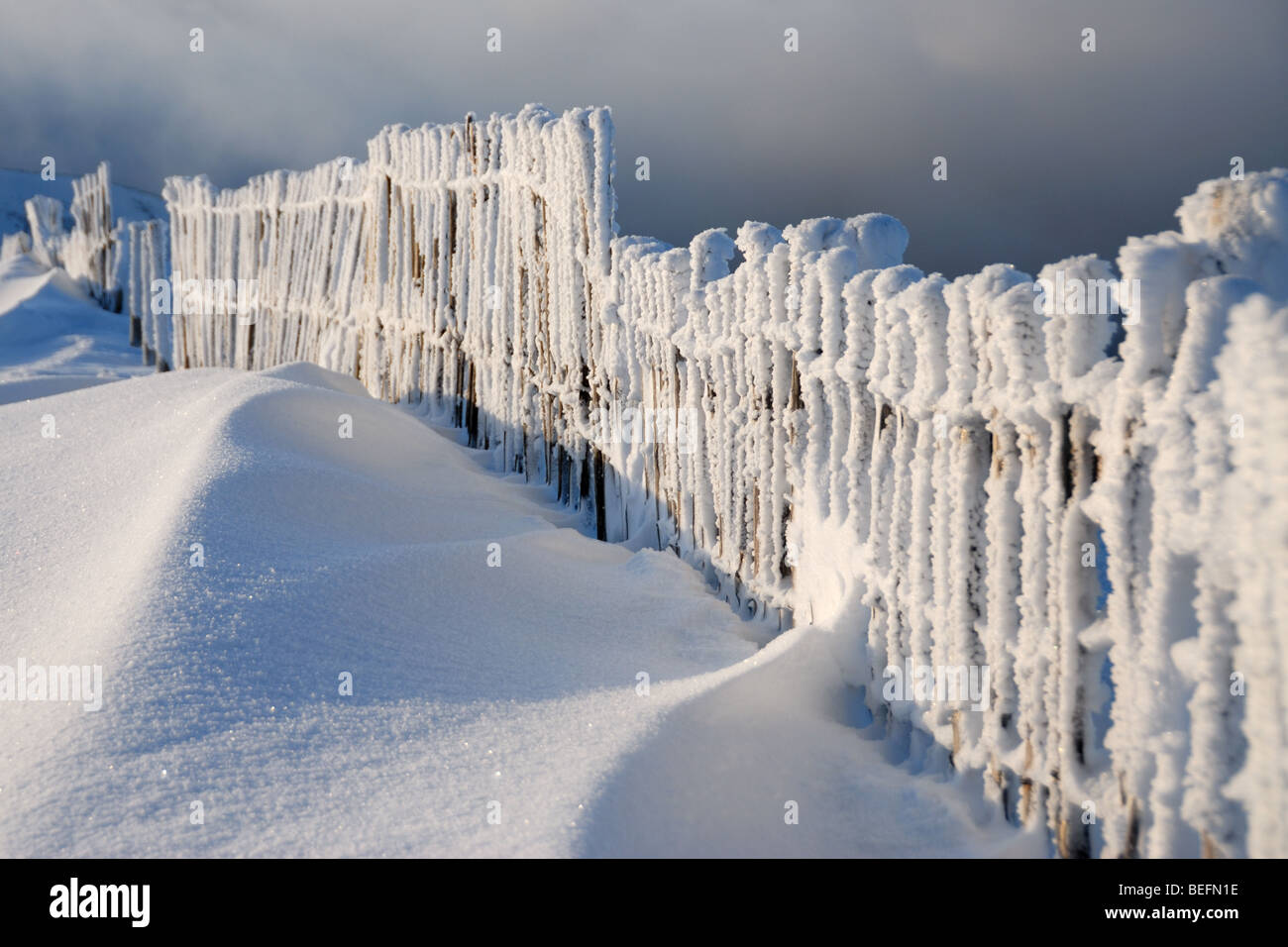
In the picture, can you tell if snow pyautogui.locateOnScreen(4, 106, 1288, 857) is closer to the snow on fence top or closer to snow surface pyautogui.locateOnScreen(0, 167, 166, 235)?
the snow on fence top

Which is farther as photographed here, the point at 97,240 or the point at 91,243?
the point at 91,243

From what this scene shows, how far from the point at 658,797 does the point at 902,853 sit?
596mm

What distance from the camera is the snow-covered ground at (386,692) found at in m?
2.13

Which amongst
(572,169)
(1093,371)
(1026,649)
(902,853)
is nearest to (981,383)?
(1093,371)

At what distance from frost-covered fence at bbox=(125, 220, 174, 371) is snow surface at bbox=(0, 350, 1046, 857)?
1021cm

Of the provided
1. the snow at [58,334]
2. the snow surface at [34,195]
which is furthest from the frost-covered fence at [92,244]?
the snow surface at [34,195]

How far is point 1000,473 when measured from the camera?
2236 millimetres

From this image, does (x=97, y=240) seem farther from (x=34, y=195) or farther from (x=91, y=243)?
(x=34, y=195)

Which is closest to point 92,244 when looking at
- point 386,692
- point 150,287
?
point 150,287

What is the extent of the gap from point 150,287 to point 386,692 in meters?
13.9

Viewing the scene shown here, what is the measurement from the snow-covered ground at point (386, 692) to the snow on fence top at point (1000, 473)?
0.85 ft

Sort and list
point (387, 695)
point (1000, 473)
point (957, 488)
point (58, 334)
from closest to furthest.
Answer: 1. point (1000, 473)
2. point (957, 488)
3. point (387, 695)
4. point (58, 334)
